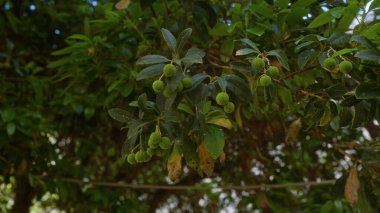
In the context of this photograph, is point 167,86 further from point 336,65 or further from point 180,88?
point 336,65

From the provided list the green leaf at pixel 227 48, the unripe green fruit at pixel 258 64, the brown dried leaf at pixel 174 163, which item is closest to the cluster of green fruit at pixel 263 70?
the unripe green fruit at pixel 258 64

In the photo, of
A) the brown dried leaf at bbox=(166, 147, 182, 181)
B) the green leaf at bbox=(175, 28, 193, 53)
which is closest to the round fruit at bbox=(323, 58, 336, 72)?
the green leaf at bbox=(175, 28, 193, 53)

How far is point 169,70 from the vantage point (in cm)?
104

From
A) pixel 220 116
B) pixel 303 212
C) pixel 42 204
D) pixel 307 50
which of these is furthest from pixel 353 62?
pixel 42 204

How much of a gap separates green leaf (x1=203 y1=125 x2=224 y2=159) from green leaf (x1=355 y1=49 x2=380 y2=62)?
1.29 ft

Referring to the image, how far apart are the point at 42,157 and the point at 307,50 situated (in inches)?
58.2

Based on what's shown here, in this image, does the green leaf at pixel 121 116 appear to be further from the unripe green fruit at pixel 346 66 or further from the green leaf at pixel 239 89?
the unripe green fruit at pixel 346 66

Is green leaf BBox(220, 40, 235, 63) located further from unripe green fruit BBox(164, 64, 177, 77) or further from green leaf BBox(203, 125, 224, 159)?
unripe green fruit BBox(164, 64, 177, 77)

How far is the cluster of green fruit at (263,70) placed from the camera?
1.08 m

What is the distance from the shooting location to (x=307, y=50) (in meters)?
1.19

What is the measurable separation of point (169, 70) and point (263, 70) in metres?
0.23

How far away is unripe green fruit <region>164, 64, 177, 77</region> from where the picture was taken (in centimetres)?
104

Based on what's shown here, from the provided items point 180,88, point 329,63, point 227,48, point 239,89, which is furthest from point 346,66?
point 227,48

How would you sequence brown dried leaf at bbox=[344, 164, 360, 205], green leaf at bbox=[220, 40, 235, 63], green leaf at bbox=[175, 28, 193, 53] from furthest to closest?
green leaf at bbox=[220, 40, 235, 63]
brown dried leaf at bbox=[344, 164, 360, 205]
green leaf at bbox=[175, 28, 193, 53]
